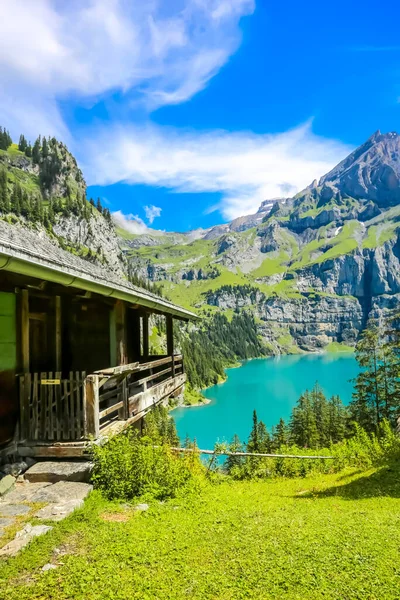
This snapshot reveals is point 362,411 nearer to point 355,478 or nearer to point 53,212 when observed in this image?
point 355,478

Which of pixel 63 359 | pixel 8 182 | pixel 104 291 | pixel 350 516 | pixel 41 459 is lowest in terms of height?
pixel 350 516

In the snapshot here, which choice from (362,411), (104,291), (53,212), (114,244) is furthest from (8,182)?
(104,291)

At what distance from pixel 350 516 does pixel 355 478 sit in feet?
19.0

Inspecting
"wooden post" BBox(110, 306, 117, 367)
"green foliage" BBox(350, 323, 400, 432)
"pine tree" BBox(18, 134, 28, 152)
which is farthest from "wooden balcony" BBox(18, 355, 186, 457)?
"pine tree" BBox(18, 134, 28, 152)

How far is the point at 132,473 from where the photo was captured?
771 cm

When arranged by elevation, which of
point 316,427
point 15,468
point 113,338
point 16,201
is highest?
point 16,201

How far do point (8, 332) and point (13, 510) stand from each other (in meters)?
3.46

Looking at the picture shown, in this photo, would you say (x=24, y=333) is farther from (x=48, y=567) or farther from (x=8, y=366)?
(x=48, y=567)

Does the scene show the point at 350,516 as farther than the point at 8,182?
No

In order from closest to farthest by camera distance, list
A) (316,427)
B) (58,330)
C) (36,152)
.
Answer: (58,330) < (316,427) < (36,152)

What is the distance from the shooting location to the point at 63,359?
1090 centimetres

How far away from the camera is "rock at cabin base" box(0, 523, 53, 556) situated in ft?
15.9

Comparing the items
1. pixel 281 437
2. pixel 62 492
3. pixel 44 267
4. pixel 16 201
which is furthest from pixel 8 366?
pixel 16 201

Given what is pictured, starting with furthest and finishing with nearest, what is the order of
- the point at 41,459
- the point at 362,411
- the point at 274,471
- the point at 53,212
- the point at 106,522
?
the point at 53,212 < the point at 362,411 < the point at 274,471 < the point at 41,459 < the point at 106,522
